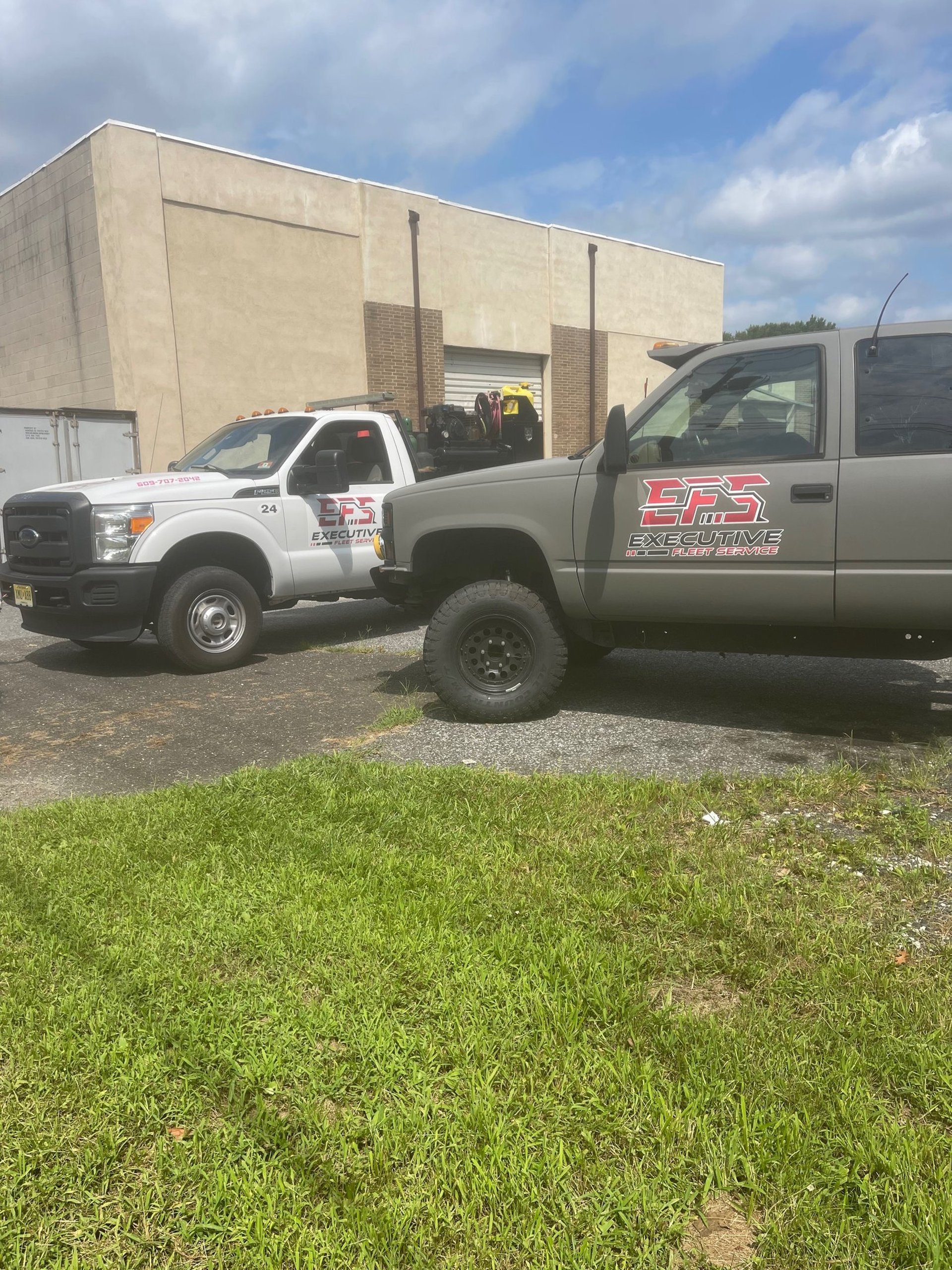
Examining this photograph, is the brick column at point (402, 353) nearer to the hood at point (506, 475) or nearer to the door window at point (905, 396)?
the hood at point (506, 475)

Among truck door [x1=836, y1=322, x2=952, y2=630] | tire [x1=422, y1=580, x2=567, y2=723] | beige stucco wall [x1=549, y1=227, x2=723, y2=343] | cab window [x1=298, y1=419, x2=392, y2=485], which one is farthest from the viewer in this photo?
beige stucco wall [x1=549, y1=227, x2=723, y2=343]

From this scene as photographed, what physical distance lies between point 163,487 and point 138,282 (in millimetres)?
9935

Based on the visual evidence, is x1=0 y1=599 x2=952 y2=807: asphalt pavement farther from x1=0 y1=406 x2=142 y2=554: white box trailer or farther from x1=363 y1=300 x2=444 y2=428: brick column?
x1=363 y1=300 x2=444 y2=428: brick column

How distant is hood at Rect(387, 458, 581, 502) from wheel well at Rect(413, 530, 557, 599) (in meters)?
0.28

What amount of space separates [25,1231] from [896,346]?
15.9ft

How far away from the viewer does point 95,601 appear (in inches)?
281

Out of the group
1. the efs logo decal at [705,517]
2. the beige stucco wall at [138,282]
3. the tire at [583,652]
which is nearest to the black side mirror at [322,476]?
the tire at [583,652]

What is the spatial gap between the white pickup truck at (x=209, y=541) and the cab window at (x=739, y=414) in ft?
11.6

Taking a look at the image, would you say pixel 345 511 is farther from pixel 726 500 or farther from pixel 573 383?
pixel 573 383

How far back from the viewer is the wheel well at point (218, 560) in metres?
7.46

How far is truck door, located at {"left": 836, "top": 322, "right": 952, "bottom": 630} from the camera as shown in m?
4.55

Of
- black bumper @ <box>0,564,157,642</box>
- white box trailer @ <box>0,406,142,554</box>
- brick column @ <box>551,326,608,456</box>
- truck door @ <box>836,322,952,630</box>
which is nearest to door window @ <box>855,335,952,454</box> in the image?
truck door @ <box>836,322,952,630</box>

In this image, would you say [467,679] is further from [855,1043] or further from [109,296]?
[109,296]

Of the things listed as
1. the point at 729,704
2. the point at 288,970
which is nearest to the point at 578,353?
the point at 729,704
